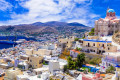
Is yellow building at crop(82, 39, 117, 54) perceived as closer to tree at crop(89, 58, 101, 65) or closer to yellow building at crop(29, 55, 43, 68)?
tree at crop(89, 58, 101, 65)

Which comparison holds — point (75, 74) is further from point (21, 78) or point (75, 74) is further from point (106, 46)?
point (106, 46)

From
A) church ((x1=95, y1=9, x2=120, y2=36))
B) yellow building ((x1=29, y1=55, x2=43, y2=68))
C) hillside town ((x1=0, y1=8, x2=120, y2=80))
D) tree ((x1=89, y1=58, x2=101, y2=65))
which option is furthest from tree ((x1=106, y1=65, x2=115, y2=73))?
church ((x1=95, y1=9, x2=120, y2=36))

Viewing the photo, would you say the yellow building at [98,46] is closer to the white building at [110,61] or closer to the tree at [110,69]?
the white building at [110,61]

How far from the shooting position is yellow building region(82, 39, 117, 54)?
16484 millimetres

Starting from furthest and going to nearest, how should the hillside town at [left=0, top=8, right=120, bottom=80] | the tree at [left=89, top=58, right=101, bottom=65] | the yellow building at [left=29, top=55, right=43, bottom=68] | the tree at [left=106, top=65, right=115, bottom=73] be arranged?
the yellow building at [left=29, top=55, right=43, bottom=68]
the tree at [left=89, top=58, right=101, bottom=65]
the hillside town at [left=0, top=8, right=120, bottom=80]
the tree at [left=106, top=65, right=115, bottom=73]

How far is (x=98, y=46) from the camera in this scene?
56.9ft

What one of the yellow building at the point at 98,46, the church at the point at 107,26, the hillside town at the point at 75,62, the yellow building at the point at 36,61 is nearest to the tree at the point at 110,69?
the hillside town at the point at 75,62

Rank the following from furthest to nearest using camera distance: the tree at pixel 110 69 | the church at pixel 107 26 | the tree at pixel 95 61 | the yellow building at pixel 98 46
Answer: the church at pixel 107 26
the yellow building at pixel 98 46
the tree at pixel 95 61
the tree at pixel 110 69

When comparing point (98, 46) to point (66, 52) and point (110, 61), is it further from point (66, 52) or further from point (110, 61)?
point (66, 52)

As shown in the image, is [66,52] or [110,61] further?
[66,52]

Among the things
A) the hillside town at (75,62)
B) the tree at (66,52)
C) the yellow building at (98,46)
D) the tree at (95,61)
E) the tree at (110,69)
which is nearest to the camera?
the tree at (110,69)

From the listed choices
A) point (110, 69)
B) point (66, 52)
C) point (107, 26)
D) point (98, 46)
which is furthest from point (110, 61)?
point (107, 26)

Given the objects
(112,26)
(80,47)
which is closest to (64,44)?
(80,47)

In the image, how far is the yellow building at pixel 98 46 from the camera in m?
16.5
